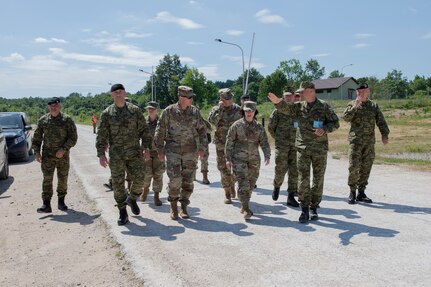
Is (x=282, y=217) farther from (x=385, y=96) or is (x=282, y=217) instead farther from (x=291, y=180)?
(x=385, y=96)

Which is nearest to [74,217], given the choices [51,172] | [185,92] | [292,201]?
[51,172]

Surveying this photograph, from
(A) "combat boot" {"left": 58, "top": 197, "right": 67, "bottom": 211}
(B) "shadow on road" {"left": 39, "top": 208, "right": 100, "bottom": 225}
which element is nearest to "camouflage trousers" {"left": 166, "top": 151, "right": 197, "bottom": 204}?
(B) "shadow on road" {"left": 39, "top": 208, "right": 100, "bottom": 225}

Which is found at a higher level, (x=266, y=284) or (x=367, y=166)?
(x=367, y=166)

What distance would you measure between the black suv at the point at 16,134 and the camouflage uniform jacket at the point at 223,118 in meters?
9.17

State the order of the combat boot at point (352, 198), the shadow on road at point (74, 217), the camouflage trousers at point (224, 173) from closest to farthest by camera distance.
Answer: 1. the shadow on road at point (74, 217)
2. the combat boot at point (352, 198)
3. the camouflage trousers at point (224, 173)

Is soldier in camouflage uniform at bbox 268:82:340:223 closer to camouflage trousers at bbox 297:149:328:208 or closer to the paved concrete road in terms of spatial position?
camouflage trousers at bbox 297:149:328:208

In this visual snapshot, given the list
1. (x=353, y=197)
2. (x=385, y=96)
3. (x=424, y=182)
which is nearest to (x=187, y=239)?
(x=353, y=197)

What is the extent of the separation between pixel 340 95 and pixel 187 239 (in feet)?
269

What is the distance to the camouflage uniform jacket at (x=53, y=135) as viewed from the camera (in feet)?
22.6

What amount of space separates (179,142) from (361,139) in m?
3.41

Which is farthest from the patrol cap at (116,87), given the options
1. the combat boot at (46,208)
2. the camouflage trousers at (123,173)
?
the combat boot at (46,208)

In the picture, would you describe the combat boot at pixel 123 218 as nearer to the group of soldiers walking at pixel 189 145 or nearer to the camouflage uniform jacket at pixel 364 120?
the group of soldiers walking at pixel 189 145

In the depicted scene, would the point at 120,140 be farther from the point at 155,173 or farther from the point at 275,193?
the point at 275,193

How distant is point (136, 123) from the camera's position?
237 inches
